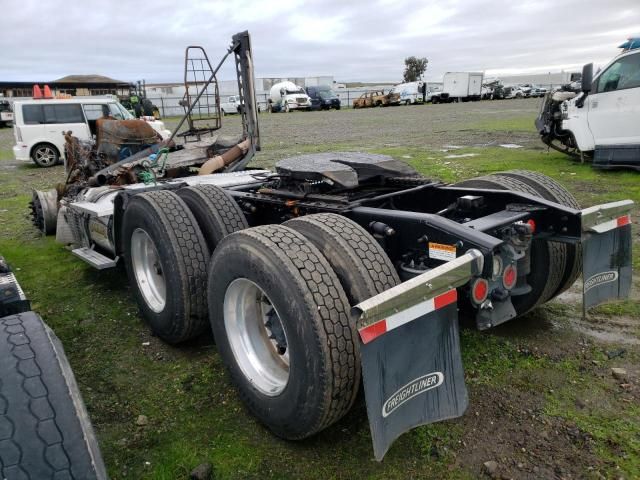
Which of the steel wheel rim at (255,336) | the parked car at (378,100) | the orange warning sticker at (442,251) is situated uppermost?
the parked car at (378,100)

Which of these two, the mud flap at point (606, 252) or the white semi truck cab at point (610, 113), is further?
the white semi truck cab at point (610, 113)

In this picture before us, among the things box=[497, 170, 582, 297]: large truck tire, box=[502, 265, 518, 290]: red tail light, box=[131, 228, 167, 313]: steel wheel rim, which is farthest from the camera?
box=[131, 228, 167, 313]: steel wheel rim

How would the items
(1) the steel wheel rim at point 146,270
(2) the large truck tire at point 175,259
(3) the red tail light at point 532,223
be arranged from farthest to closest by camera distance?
(1) the steel wheel rim at point 146,270, (2) the large truck tire at point 175,259, (3) the red tail light at point 532,223

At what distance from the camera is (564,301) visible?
4.31 m

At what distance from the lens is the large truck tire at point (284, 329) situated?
7.60 ft

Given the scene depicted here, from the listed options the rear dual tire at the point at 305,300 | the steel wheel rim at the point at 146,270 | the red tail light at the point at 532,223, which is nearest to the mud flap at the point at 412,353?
the rear dual tire at the point at 305,300

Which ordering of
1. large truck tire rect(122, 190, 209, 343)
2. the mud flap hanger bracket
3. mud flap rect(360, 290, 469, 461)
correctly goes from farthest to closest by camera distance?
large truck tire rect(122, 190, 209, 343), mud flap rect(360, 290, 469, 461), the mud flap hanger bracket

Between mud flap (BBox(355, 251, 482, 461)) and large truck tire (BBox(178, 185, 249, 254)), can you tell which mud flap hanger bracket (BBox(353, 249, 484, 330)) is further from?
large truck tire (BBox(178, 185, 249, 254))

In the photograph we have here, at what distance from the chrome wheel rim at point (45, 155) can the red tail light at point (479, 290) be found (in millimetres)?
14700

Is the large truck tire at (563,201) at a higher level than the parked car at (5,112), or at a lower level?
lower

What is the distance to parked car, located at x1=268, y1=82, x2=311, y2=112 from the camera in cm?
4238

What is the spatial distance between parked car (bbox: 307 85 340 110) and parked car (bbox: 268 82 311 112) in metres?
0.82

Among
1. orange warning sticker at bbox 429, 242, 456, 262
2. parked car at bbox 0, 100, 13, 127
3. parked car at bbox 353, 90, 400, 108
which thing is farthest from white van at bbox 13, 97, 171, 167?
parked car at bbox 353, 90, 400, 108

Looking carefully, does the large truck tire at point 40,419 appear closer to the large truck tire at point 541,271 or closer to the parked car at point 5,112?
the large truck tire at point 541,271
